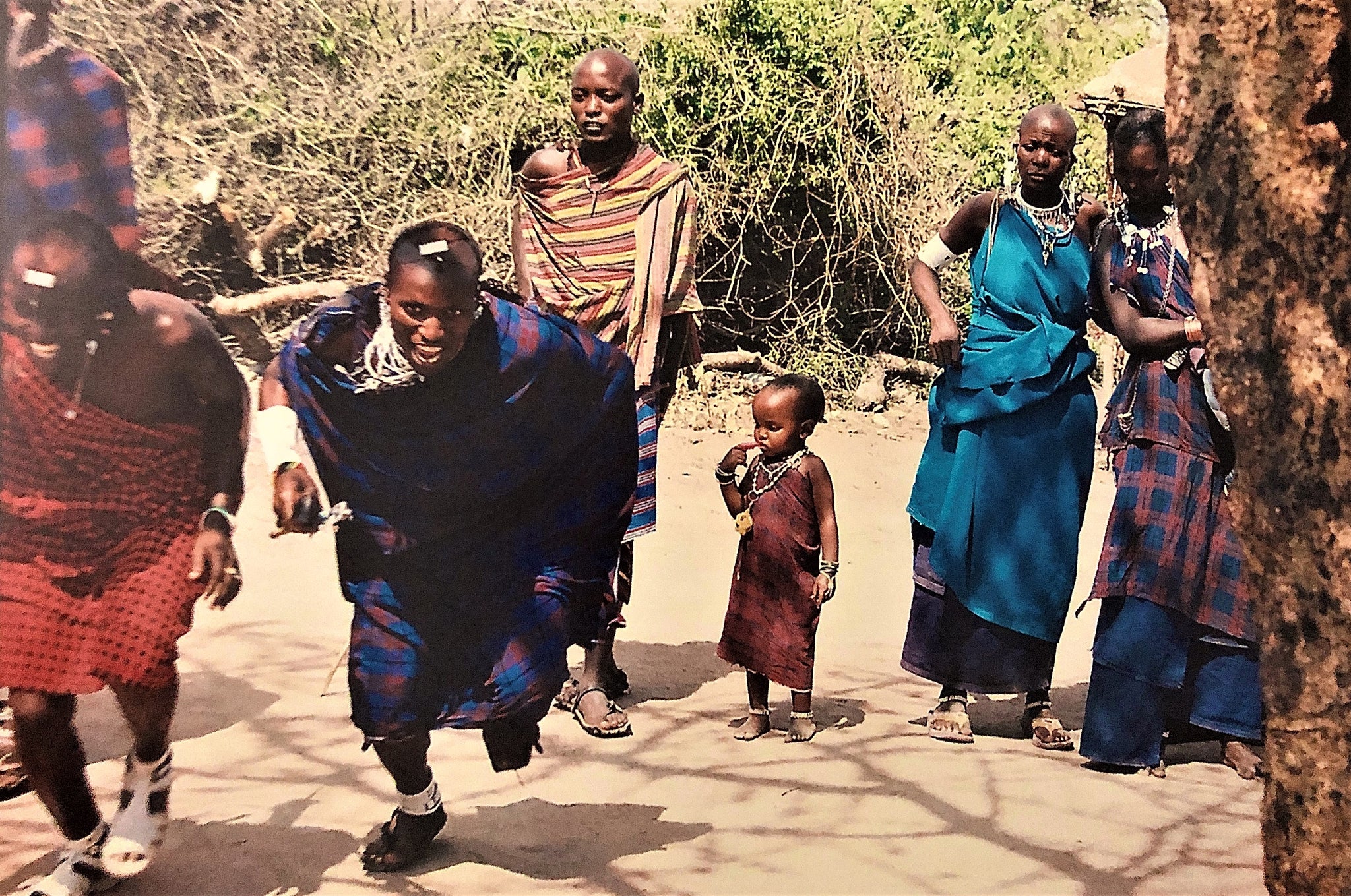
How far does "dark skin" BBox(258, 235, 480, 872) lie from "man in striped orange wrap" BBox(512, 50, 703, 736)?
2.92 feet

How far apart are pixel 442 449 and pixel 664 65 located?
142 inches

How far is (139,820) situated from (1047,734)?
2.39 metres

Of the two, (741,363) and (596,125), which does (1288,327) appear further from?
(741,363)

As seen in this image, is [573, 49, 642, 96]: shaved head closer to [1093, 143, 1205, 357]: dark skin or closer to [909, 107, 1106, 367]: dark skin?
[909, 107, 1106, 367]: dark skin

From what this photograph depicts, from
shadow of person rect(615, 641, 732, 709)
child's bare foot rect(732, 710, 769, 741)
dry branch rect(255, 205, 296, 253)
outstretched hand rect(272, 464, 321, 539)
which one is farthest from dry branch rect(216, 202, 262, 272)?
child's bare foot rect(732, 710, 769, 741)

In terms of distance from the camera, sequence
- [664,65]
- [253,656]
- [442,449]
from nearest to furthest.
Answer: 1. [442,449]
2. [253,656]
3. [664,65]

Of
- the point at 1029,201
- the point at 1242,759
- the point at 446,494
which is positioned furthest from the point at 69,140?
the point at 1242,759

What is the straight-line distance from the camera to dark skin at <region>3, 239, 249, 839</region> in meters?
2.80

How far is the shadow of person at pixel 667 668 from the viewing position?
4359mm

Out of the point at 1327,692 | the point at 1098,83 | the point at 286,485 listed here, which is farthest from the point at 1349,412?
the point at 1098,83

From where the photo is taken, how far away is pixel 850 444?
5.79 meters

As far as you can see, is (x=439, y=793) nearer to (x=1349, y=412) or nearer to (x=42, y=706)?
(x=42, y=706)

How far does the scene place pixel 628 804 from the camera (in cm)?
344

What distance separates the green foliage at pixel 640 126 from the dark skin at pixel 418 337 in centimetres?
57
